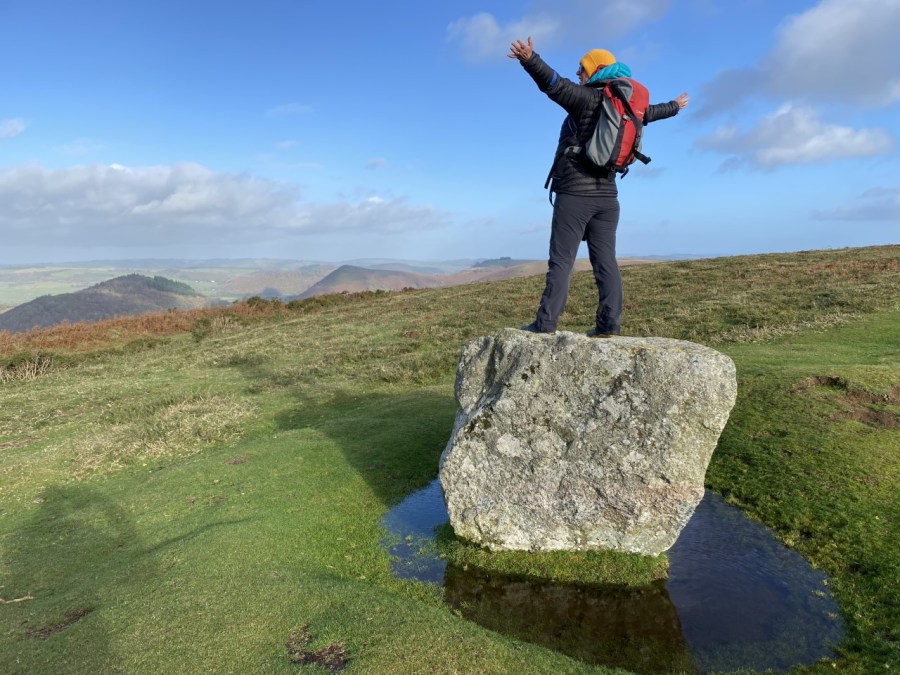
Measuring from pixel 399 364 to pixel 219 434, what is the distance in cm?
976

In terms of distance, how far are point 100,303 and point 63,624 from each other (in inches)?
6488

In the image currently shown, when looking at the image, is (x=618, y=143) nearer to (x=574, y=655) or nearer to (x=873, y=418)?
(x=574, y=655)

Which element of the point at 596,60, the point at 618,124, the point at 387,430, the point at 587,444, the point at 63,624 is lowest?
the point at 63,624

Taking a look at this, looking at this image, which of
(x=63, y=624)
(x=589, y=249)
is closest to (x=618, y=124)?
(x=589, y=249)

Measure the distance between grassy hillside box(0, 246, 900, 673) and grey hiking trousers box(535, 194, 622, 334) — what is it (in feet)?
14.7

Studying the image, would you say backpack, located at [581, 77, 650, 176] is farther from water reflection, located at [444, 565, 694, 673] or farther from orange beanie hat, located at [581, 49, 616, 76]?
water reflection, located at [444, 565, 694, 673]

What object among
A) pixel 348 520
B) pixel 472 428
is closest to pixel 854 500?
pixel 472 428

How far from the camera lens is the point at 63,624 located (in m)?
7.20

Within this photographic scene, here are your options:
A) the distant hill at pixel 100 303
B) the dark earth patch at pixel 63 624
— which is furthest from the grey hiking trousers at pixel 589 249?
the distant hill at pixel 100 303

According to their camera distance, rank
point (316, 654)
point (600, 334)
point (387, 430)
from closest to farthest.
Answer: point (316, 654)
point (600, 334)
point (387, 430)

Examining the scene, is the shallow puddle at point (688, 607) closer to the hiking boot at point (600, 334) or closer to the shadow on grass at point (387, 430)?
the shadow on grass at point (387, 430)

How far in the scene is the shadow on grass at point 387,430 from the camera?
12.4 m

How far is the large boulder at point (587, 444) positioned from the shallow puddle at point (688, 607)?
0.79m

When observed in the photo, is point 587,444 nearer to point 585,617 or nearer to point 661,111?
→ point 585,617
